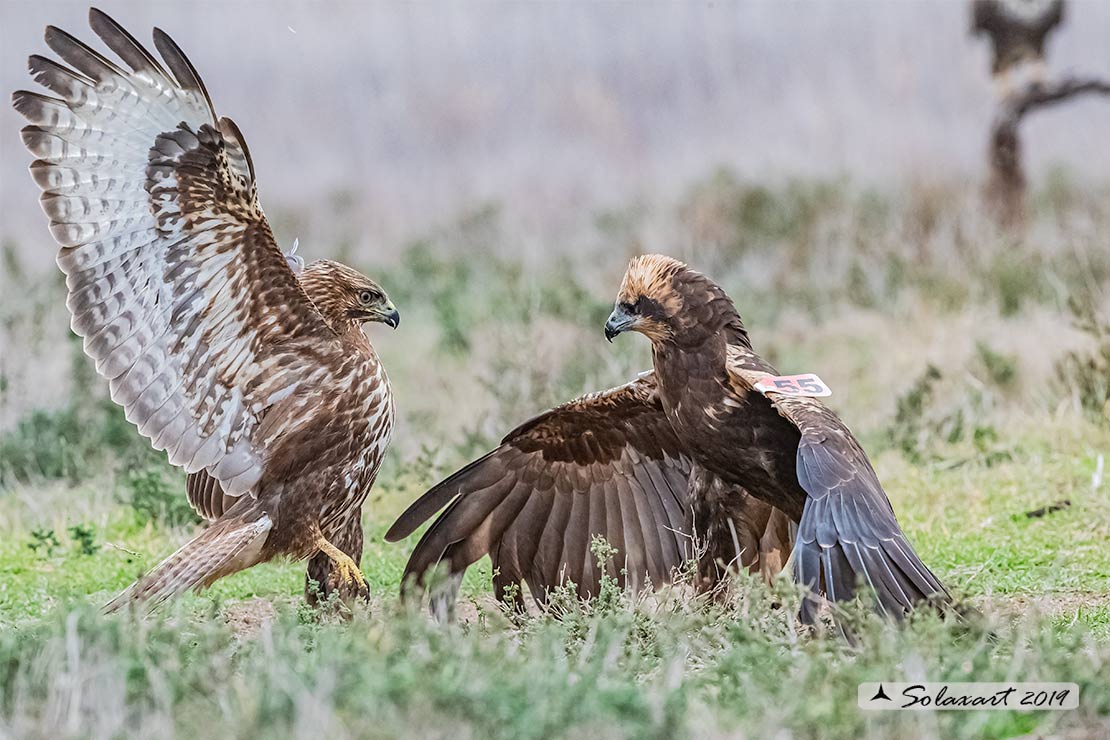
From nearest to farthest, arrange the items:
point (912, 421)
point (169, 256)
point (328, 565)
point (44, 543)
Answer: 1. point (169, 256)
2. point (328, 565)
3. point (44, 543)
4. point (912, 421)

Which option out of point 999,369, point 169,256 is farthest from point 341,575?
point 999,369

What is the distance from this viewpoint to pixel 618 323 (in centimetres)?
580

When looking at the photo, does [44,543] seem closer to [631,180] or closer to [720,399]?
[720,399]

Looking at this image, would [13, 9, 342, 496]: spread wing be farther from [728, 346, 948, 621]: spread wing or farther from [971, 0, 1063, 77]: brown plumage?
[971, 0, 1063, 77]: brown plumage


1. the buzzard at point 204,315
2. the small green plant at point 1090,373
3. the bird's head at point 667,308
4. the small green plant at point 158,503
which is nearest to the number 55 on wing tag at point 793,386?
the bird's head at point 667,308

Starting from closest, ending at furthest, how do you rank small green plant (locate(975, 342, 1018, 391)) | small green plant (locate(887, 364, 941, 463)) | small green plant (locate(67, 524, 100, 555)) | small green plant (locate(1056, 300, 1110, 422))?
small green plant (locate(67, 524, 100, 555))
small green plant (locate(887, 364, 941, 463))
small green plant (locate(1056, 300, 1110, 422))
small green plant (locate(975, 342, 1018, 391))

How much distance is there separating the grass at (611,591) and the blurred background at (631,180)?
0.20 ft

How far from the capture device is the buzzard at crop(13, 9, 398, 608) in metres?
5.26

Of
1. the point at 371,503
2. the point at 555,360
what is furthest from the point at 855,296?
the point at 371,503

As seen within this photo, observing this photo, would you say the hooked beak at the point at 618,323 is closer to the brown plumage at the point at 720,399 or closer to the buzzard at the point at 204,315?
the brown plumage at the point at 720,399

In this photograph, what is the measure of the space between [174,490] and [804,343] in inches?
202

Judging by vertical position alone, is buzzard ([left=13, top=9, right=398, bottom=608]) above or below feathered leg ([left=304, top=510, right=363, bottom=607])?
above

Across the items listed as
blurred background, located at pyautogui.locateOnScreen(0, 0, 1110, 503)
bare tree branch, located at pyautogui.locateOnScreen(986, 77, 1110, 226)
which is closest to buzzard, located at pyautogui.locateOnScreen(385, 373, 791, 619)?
blurred background, located at pyautogui.locateOnScreen(0, 0, 1110, 503)

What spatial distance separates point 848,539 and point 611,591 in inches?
35.7
